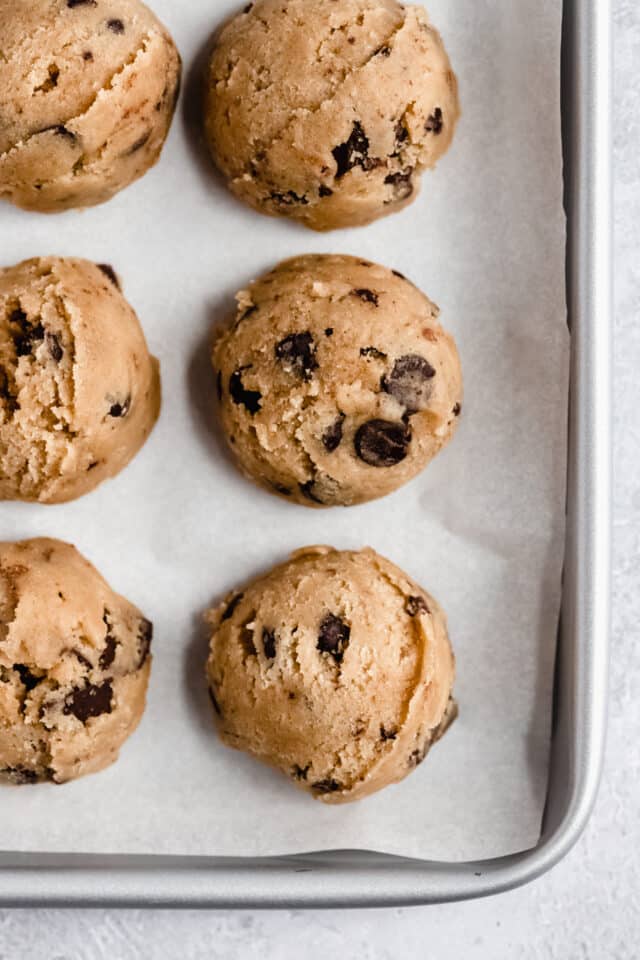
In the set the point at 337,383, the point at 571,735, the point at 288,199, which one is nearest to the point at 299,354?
the point at 337,383

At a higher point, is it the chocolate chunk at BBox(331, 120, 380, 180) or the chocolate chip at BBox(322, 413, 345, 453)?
the chocolate chunk at BBox(331, 120, 380, 180)

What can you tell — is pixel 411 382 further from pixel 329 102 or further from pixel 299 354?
pixel 329 102

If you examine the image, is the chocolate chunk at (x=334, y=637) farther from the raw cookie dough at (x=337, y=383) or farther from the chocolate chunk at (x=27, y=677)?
the chocolate chunk at (x=27, y=677)

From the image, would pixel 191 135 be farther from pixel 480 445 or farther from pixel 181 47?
pixel 480 445

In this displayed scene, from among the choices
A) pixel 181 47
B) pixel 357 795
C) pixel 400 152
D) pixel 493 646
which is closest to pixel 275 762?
pixel 357 795

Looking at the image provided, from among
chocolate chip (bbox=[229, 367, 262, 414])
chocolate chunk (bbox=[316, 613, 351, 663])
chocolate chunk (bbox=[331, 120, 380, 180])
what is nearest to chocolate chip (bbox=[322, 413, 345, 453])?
chocolate chip (bbox=[229, 367, 262, 414])

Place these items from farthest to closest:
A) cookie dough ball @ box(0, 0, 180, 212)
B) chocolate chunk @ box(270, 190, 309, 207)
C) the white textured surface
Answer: the white textured surface, chocolate chunk @ box(270, 190, 309, 207), cookie dough ball @ box(0, 0, 180, 212)

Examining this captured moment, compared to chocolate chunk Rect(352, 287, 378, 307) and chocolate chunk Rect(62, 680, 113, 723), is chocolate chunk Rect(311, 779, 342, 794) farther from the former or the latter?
chocolate chunk Rect(352, 287, 378, 307)

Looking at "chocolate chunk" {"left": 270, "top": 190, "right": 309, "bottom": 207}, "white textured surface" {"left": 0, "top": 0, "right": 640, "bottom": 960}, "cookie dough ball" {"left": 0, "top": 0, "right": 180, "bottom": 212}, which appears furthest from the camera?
"white textured surface" {"left": 0, "top": 0, "right": 640, "bottom": 960}
